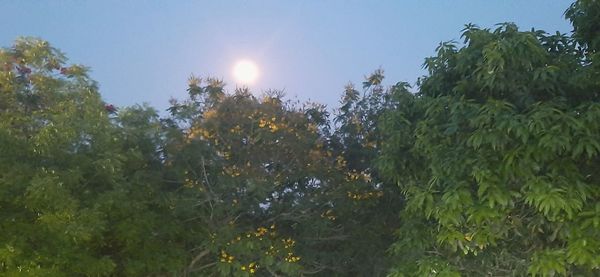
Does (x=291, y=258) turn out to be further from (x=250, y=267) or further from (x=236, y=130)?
(x=236, y=130)

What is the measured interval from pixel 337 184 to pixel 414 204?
12.2ft

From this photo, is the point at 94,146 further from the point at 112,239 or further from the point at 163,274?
the point at 163,274

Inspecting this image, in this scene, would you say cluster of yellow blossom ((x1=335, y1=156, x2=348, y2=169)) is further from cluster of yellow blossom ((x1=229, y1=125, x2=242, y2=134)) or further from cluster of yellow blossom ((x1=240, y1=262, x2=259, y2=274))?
cluster of yellow blossom ((x1=240, y1=262, x2=259, y2=274))

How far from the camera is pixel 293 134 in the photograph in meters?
8.42

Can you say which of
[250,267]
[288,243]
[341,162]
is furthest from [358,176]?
[250,267]

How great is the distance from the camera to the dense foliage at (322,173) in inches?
177

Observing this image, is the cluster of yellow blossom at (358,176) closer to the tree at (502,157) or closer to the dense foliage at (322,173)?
the dense foliage at (322,173)

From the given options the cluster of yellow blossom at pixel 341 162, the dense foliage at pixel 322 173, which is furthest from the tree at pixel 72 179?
the cluster of yellow blossom at pixel 341 162

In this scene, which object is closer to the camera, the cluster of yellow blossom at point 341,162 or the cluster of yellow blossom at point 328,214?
the cluster of yellow blossom at point 328,214

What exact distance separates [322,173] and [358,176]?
45cm

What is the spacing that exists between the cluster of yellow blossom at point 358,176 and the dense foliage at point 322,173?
0.07ft

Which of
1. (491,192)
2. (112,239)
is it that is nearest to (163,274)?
(112,239)

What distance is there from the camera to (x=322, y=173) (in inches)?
337

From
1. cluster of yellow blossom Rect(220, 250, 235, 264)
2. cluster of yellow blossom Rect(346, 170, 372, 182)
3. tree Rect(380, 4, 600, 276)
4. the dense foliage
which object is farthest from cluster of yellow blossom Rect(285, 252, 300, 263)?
tree Rect(380, 4, 600, 276)
